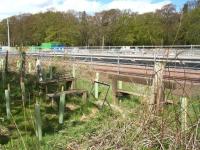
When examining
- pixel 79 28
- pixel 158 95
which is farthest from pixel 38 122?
pixel 79 28

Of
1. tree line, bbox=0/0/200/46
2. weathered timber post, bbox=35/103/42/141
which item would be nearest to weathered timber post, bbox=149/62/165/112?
weathered timber post, bbox=35/103/42/141

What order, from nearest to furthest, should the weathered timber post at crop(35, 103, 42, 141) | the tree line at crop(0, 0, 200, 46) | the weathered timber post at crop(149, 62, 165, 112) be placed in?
1. the weathered timber post at crop(149, 62, 165, 112)
2. the weathered timber post at crop(35, 103, 42, 141)
3. the tree line at crop(0, 0, 200, 46)

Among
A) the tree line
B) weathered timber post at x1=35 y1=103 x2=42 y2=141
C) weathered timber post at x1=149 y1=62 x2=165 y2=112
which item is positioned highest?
the tree line

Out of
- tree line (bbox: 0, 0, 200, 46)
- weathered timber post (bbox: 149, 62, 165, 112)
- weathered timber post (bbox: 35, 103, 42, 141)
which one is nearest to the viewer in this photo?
weathered timber post (bbox: 149, 62, 165, 112)

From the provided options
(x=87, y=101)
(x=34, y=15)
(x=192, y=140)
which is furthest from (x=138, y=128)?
(x=34, y=15)

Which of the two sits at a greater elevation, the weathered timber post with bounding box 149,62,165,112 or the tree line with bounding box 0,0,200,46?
the tree line with bounding box 0,0,200,46

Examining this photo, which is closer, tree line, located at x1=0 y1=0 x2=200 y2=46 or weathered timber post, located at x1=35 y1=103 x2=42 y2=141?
weathered timber post, located at x1=35 y1=103 x2=42 y2=141

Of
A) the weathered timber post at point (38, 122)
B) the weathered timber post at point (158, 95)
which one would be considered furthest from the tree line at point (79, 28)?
the weathered timber post at point (158, 95)

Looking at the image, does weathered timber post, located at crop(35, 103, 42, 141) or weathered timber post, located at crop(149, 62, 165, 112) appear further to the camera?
weathered timber post, located at crop(35, 103, 42, 141)

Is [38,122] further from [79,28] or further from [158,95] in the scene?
[79,28]

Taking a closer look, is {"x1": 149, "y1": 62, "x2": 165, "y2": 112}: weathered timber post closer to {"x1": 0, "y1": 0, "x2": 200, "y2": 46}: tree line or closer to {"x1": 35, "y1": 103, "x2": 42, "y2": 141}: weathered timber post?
{"x1": 35, "y1": 103, "x2": 42, "y2": 141}: weathered timber post

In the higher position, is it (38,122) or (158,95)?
(158,95)

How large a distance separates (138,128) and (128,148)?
0.95ft

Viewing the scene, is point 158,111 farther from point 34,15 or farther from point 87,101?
point 34,15
